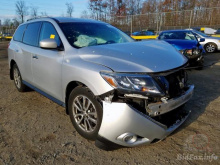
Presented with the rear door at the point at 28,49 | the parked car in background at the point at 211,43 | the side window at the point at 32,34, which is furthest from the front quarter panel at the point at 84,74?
the parked car in background at the point at 211,43

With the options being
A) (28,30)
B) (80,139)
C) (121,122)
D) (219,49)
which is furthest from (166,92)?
(219,49)

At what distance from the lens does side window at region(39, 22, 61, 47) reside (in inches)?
120

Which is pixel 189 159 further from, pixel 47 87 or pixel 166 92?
pixel 47 87

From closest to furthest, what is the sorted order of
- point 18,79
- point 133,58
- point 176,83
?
1. point 133,58
2. point 176,83
3. point 18,79

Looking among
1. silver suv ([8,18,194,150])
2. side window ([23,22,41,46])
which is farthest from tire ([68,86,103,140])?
side window ([23,22,41,46])

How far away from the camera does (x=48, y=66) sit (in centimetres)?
308

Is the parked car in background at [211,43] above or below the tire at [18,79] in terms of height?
above

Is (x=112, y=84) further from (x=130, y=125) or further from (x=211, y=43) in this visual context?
(x=211, y=43)

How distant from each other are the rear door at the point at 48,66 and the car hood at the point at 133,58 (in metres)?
0.53

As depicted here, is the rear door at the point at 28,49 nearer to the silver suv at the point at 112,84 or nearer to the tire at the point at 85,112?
the silver suv at the point at 112,84

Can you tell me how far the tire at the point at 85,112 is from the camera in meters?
2.28

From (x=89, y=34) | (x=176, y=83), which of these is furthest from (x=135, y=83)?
(x=89, y=34)

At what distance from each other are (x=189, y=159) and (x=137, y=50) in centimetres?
149

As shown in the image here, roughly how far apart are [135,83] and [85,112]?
33.5 inches
